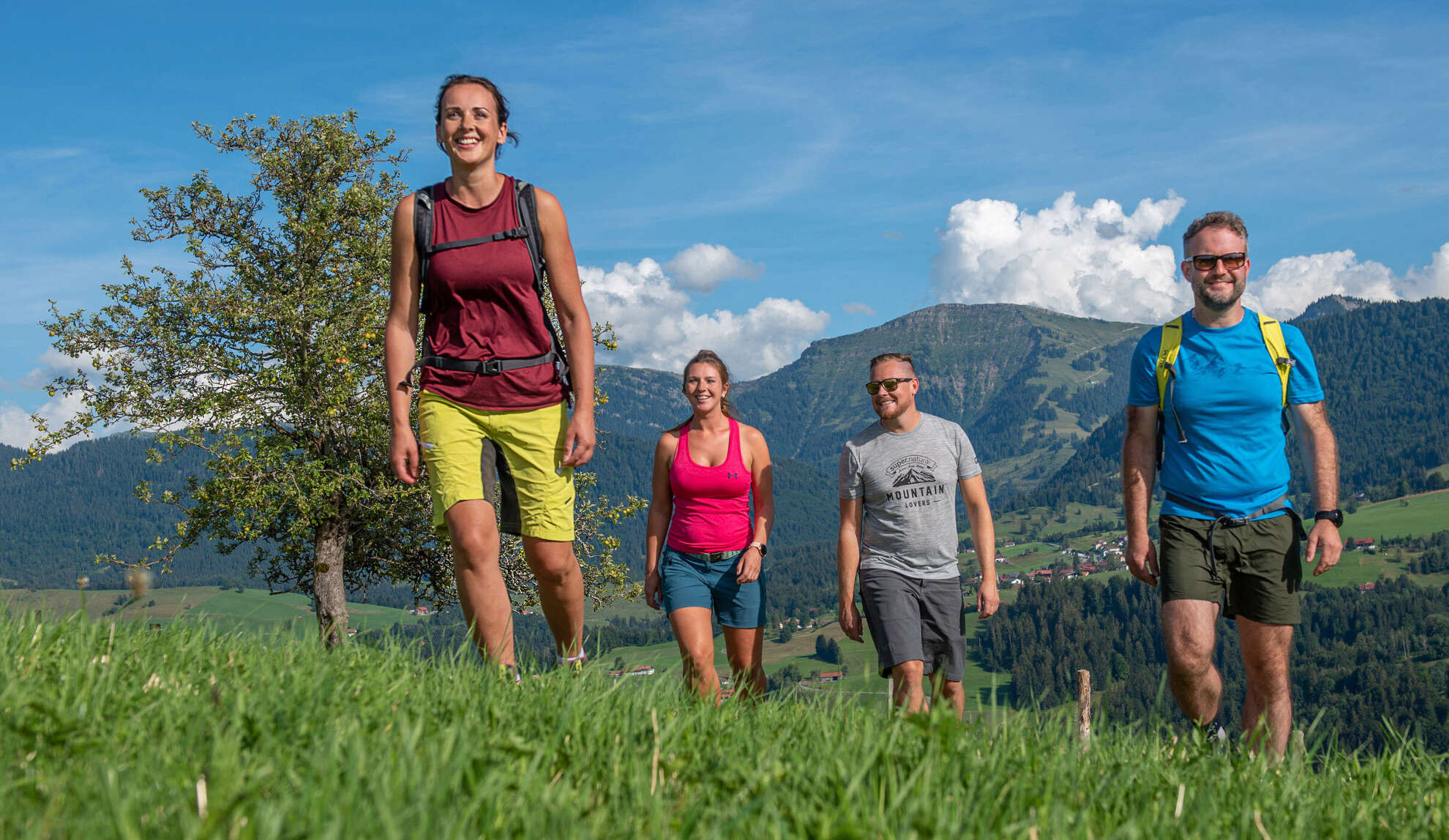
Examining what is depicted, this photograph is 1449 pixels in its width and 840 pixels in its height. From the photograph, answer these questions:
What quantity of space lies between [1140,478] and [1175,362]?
0.68m

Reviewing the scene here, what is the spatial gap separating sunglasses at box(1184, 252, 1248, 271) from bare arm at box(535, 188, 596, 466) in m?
3.38

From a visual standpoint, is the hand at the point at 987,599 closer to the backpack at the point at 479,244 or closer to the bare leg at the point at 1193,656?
the bare leg at the point at 1193,656

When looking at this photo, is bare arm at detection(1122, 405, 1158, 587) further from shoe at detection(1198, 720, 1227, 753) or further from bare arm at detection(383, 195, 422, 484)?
bare arm at detection(383, 195, 422, 484)

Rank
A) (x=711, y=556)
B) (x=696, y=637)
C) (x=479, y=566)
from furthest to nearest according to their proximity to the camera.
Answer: (x=711, y=556) → (x=696, y=637) → (x=479, y=566)

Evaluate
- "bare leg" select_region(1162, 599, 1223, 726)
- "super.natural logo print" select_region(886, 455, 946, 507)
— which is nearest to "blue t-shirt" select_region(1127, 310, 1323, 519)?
"bare leg" select_region(1162, 599, 1223, 726)

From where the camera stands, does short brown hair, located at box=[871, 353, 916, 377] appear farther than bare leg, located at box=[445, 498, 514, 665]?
Yes

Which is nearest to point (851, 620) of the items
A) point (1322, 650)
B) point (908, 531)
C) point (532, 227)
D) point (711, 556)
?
point (908, 531)

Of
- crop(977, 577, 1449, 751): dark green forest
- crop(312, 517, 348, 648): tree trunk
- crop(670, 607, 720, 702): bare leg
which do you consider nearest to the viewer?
crop(670, 607, 720, 702): bare leg

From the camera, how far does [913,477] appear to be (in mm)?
6465

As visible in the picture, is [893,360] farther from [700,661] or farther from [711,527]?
[700,661]

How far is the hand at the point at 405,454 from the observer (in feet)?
15.2

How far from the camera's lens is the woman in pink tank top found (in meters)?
6.35

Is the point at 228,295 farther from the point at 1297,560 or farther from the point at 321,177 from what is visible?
the point at 1297,560

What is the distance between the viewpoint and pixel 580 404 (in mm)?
4949
